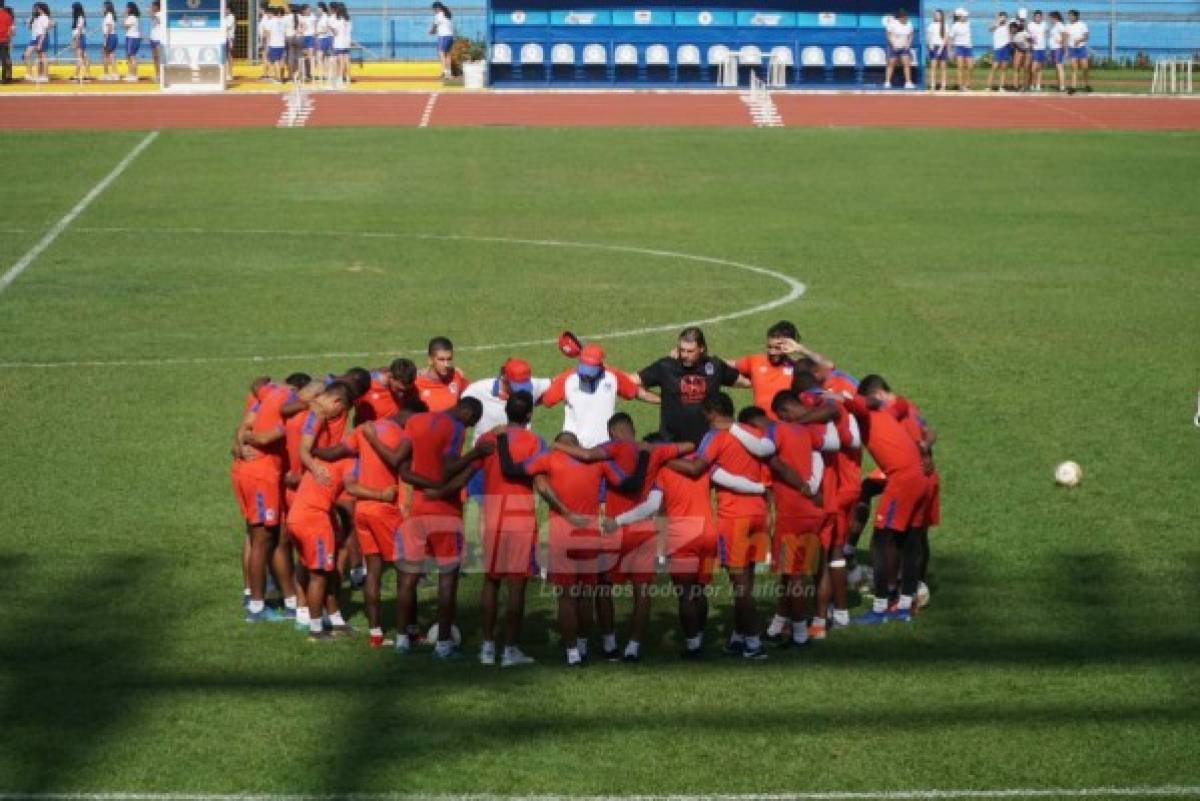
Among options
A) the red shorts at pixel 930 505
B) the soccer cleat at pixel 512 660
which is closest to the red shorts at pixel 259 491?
the soccer cleat at pixel 512 660

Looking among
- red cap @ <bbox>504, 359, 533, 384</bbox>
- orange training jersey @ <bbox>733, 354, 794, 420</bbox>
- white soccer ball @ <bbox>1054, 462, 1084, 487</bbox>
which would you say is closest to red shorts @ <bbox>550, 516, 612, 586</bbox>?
red cap @ <bbox>504, 359, 533, 384</bbox>

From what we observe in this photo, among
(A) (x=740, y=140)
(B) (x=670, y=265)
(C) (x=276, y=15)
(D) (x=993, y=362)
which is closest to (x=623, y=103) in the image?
(A) (x=740, y=140)

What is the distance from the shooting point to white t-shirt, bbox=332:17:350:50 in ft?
184

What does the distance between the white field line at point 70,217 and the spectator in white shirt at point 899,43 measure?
64.1 ft

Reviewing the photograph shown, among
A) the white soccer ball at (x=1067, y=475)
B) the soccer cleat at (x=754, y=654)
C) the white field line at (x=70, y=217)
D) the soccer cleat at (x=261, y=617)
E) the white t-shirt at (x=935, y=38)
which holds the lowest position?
the soccer cleat at (x=754, y=654)

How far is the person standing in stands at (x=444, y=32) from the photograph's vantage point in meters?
57.8

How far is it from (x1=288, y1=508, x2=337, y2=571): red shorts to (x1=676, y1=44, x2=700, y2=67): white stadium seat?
44.3m

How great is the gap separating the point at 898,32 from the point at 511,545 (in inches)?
1716

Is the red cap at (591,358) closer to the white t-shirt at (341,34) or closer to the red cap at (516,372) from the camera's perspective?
the red cap at (516,372)

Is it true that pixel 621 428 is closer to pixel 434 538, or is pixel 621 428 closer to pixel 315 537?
pixel 434 538

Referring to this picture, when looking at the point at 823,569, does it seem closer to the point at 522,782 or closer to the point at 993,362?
the point at 522,782

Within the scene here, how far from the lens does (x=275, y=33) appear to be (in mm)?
56938

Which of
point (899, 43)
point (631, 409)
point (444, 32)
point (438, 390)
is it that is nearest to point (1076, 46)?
point (899, 43)

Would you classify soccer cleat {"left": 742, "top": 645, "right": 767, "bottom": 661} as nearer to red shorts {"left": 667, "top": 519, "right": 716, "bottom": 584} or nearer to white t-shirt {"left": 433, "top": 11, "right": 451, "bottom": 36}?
red shorts {"left": 667, "top": 519, "right": 716, "bottom": 584}
